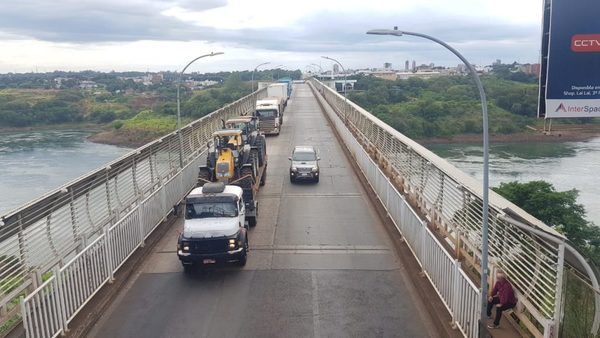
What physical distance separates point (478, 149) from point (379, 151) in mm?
61388

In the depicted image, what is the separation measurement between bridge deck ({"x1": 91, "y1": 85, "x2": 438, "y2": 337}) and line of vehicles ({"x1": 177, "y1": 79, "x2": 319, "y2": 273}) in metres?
0.59

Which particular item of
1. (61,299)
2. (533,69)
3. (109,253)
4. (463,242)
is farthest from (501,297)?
(533,69)

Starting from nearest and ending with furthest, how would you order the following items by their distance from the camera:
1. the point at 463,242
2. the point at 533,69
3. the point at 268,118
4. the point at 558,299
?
the point at 558,299, the point at 463,242, the point at 533,69, the point at 268,118

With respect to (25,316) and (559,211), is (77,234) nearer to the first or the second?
(25,316)

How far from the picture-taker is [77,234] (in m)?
11.9

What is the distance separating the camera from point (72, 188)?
39.8ft

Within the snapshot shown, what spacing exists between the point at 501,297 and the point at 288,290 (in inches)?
191

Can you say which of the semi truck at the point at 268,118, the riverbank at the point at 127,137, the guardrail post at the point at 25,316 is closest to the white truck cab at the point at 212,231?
the guardrail post at the point at 25,316

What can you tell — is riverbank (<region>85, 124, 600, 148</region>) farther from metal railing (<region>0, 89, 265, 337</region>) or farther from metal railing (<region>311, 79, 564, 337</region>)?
metal railing (<region>311, 79, 564, 337</region>)

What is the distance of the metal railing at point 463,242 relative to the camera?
7.66 m

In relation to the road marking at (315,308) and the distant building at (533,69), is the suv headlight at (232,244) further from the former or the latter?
the distant building at (533,69)

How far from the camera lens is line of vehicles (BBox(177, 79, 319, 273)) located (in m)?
12.7

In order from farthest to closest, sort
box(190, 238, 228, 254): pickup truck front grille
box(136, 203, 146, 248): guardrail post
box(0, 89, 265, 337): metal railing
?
box(136, 203, 146, 248): guardrail post
box(190, 238, 228, 254): pickup truck front grille
box(0, 89, 265, 337): metal railing

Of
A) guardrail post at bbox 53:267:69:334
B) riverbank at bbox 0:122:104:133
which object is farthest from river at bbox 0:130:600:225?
guardrail post at bbox 53:267:69:334
